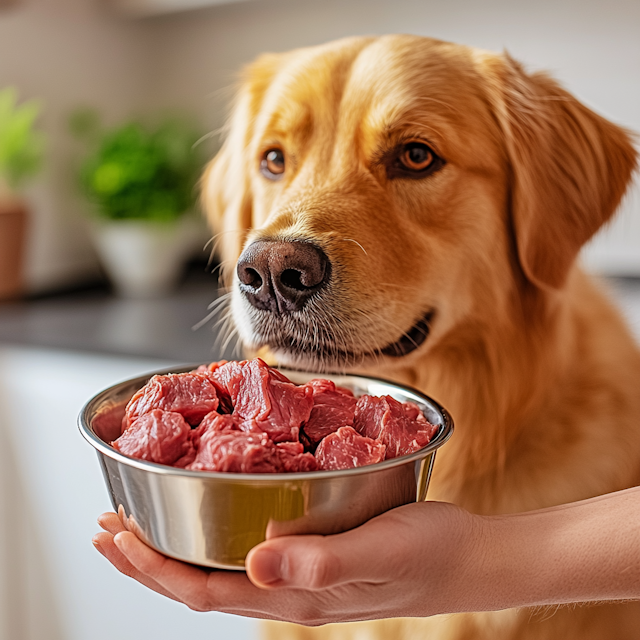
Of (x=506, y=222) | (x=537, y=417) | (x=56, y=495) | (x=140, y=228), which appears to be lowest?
(x=56, y=495)

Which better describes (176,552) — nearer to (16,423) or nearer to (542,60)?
(16,423)

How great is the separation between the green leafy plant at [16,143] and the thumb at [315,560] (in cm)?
203

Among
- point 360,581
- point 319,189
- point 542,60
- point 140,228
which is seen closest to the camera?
point 360,581

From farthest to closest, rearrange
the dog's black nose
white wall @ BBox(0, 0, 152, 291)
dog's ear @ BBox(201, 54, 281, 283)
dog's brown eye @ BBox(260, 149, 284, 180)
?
Result: white wall @ BBox(0, 0, 152, 291) → dog's ear @ BBox(201, 54, 281, 283) → dog's brown eye @ BBox(260, 149, 284, 180) → the dog's black nose

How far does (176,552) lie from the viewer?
0.72 metres

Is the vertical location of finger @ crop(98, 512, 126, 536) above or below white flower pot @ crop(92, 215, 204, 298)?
above

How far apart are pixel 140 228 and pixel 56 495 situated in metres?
1.00

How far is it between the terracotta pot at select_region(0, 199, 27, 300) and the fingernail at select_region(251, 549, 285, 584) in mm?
2001

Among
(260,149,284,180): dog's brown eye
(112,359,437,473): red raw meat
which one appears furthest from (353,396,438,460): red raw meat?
(260,149,284,180): dog's brown eye

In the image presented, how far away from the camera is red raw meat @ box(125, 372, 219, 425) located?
2.54 ft

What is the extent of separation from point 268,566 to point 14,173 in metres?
2.09

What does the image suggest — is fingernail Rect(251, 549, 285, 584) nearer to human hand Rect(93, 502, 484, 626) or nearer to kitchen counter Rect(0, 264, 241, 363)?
human hand Rect(93, 502, 484, 626)

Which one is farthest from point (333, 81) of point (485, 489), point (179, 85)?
point (179, 85)

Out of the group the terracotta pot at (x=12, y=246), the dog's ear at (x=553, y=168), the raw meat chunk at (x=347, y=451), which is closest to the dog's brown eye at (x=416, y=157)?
the dog's ear at (x=553, y=168)
